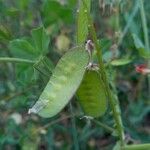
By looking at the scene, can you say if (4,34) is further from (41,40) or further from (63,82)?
(63,82)

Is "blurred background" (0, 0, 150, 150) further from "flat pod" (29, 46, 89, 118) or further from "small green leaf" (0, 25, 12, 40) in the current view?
"flat pod" (29, 46, 89, 118)

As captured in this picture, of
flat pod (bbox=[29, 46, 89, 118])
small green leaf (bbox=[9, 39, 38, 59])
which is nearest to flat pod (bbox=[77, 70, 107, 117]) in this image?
flat pod (bbox=[29, 46, 89, 118])

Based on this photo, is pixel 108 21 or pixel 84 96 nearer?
pixel 84 96

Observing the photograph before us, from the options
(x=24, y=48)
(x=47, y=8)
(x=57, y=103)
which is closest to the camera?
(x=57, y=103)

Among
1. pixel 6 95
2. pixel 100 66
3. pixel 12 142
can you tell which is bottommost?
pixel 12 142

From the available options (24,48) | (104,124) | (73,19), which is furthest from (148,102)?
(24,48)

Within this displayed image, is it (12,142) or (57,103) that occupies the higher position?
(57,103)

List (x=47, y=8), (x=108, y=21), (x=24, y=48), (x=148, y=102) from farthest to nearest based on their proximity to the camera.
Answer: (x=108, y=21) < (x=148, y=102) < (x=47, y=8) < (x=24, y=48)

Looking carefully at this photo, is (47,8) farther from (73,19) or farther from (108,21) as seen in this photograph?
(108,21)
